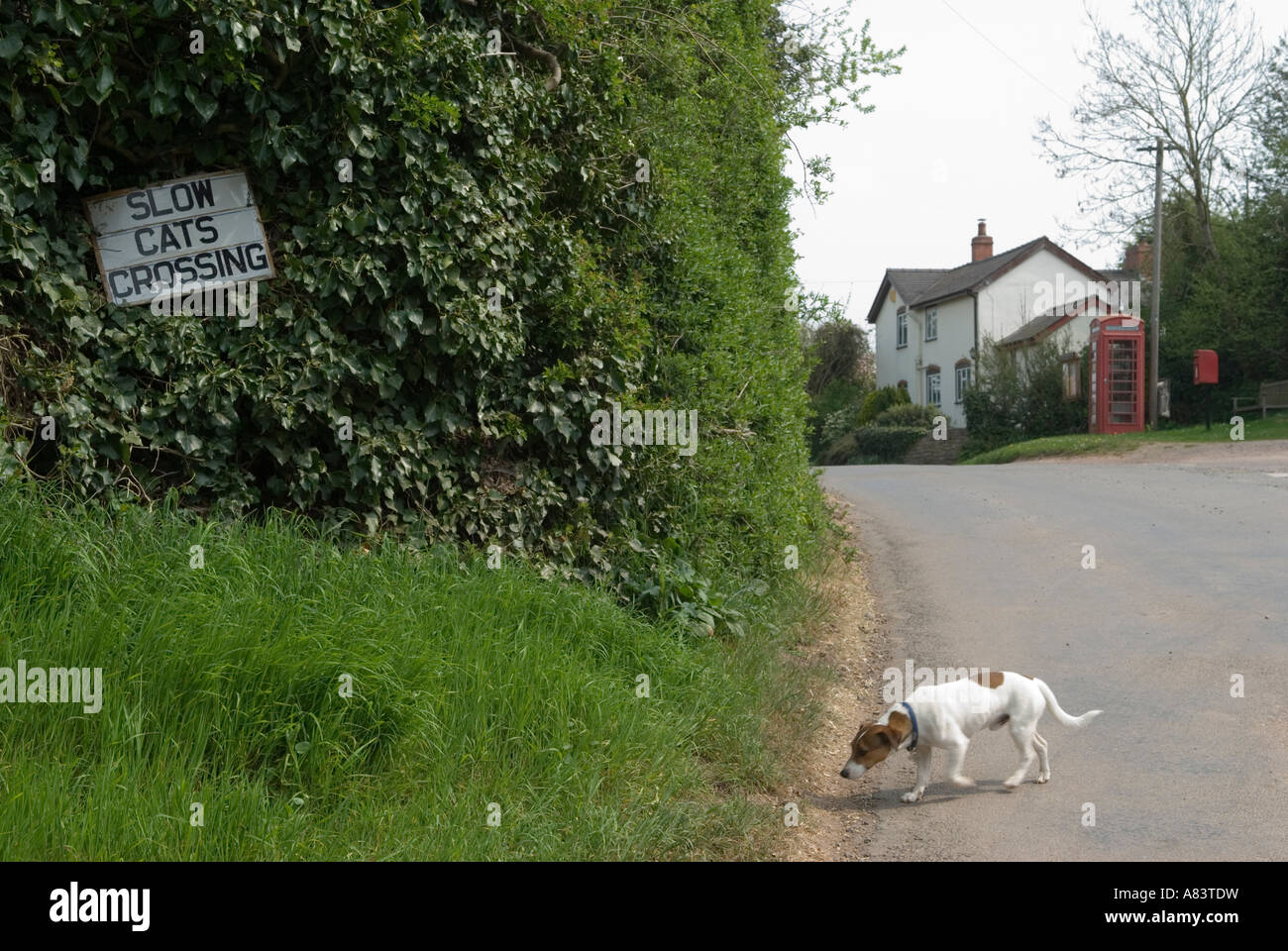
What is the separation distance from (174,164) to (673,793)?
4.06 m

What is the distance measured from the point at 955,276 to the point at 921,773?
48344mm

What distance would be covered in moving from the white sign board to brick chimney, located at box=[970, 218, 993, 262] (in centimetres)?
5219

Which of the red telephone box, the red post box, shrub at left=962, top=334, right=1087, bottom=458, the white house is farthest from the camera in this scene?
the white house

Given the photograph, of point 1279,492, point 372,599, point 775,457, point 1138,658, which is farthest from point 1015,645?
point 1279,492

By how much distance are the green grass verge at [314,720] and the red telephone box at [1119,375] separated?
3078 cm

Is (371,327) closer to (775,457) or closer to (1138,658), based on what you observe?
(775,457)

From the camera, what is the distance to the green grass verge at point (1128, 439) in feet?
89.3

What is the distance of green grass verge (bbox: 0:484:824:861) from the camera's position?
362cm

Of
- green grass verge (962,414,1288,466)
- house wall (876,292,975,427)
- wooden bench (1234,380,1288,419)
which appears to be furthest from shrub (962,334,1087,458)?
wooden bench (1234,380,1288,419)

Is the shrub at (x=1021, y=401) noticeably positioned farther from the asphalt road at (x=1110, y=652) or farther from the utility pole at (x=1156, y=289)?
the asphalt road at (x=1110, y=652)

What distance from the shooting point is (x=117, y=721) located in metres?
3.79

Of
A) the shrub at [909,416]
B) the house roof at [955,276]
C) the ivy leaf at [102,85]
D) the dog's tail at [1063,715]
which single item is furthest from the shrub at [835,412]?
the ivy leaf at [102,85]

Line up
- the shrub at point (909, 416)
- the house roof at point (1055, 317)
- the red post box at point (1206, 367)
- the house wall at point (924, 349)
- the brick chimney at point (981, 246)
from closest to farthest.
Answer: the red post box at point (1206, 367) → the house roof at point (1055, 317) → the shrub at point (909, 416) → the house wall at point (924, 349) → the brick chimney at point (981, 246)

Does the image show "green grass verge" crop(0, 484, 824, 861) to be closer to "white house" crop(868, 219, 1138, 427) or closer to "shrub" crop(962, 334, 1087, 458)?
"shrub" crop(962, 334, 1087, 458)
